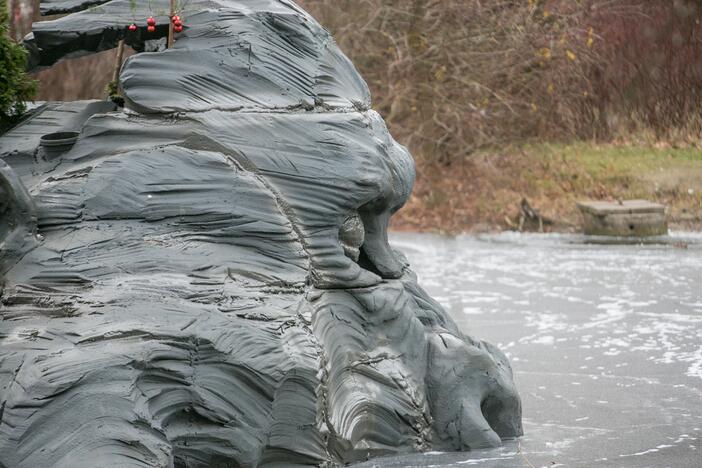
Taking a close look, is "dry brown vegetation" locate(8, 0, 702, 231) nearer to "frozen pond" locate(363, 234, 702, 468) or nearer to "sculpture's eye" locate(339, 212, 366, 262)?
"frozen pond" locate(363, 234, 702, 468)

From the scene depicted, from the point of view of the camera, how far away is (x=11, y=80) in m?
4.34

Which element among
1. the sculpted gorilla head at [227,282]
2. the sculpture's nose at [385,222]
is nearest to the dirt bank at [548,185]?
the sculpture's nose at [385,222]

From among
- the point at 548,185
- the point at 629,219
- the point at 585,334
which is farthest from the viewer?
the point at 548,185

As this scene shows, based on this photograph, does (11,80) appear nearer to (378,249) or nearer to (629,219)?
(378,249)

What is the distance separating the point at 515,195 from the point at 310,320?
1027cm

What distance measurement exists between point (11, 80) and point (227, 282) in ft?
4.11

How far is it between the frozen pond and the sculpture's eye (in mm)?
799

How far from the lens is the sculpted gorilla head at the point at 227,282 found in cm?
345

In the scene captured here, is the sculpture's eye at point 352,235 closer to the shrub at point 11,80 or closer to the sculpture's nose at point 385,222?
the sculpture's nose at point 385,222

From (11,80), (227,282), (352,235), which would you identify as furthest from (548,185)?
(227,282)

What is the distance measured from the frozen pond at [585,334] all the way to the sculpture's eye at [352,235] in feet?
2.62

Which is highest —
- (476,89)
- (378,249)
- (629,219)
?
(378,249)

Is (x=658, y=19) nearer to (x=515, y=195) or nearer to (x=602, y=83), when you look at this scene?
(x=602, y=83)

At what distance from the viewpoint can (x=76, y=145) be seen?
4.14m
